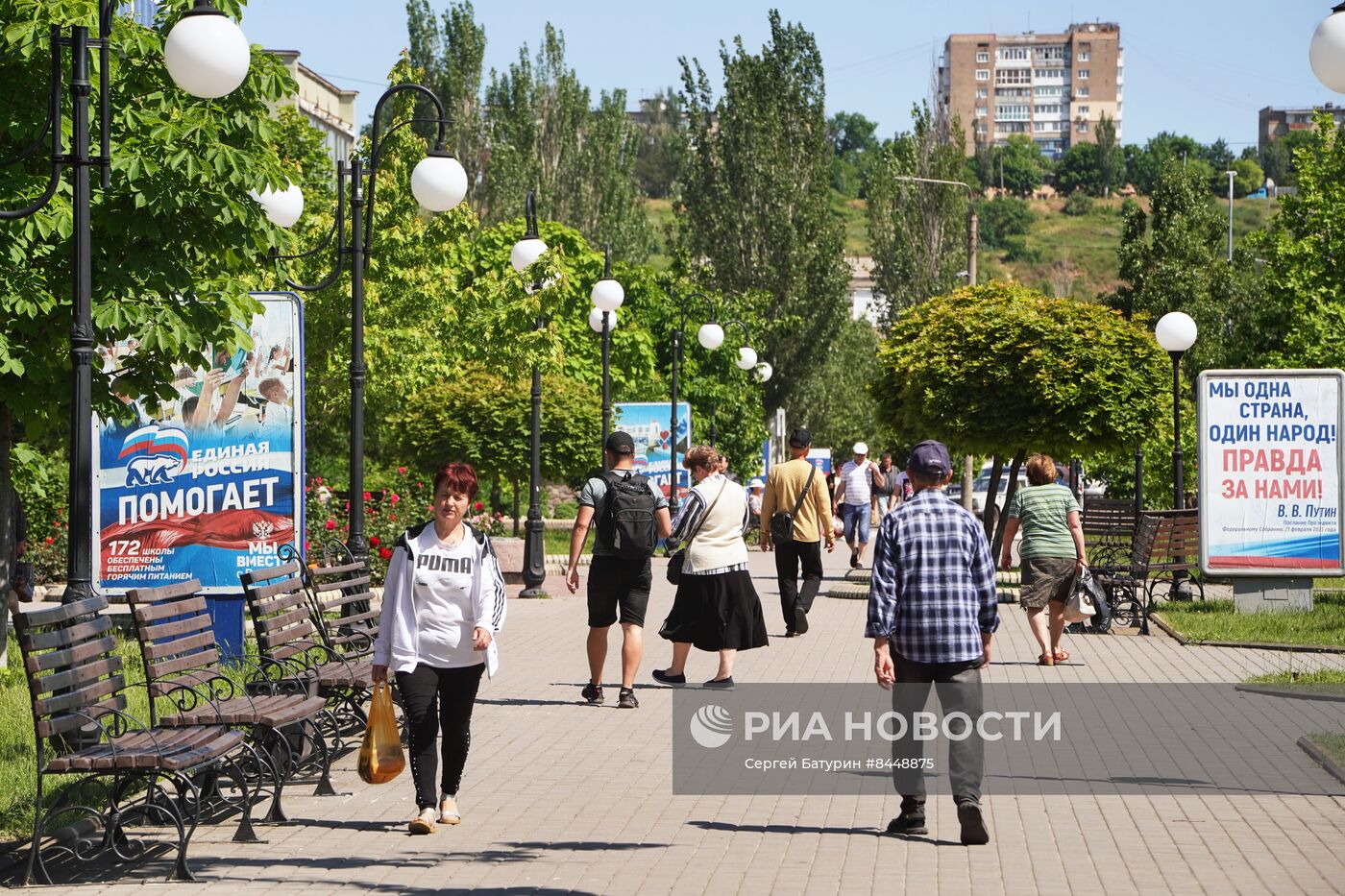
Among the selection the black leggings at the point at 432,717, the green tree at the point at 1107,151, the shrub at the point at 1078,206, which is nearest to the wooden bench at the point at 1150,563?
the black leggings at the point at 432,717

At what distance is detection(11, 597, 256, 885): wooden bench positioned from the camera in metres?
6.86

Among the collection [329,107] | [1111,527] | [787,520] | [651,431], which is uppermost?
[329,107]

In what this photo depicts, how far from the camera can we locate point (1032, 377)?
73.8 feet

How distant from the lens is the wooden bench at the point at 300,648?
9.38m

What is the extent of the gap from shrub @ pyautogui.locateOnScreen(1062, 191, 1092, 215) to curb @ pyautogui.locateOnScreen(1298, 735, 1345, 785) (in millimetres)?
186791

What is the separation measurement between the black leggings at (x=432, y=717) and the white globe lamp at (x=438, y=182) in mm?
6458

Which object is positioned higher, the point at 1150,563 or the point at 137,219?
the point at 137,219

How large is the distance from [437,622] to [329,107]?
78611mm

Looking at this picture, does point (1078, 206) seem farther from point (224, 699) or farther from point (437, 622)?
point (437, 622)

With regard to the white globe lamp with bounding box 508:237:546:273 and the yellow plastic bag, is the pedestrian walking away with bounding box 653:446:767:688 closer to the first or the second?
the yellow plastic bag

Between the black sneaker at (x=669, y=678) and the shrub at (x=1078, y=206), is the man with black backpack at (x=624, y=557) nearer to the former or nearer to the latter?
the black sneaker at (x=669, y=678)

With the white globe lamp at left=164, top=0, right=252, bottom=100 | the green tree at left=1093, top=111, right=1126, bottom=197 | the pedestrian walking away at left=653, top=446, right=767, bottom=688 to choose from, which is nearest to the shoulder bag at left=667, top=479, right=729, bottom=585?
the pedestrian walking away at left=653, top=446, right=767, bottom=688

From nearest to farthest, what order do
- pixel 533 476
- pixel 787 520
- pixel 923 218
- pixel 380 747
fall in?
pixel 380 747 → pixel 787 520 → pixel 533 476 → pixel 923 218

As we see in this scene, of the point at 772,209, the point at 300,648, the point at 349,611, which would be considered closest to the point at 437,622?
the point at 300,648
